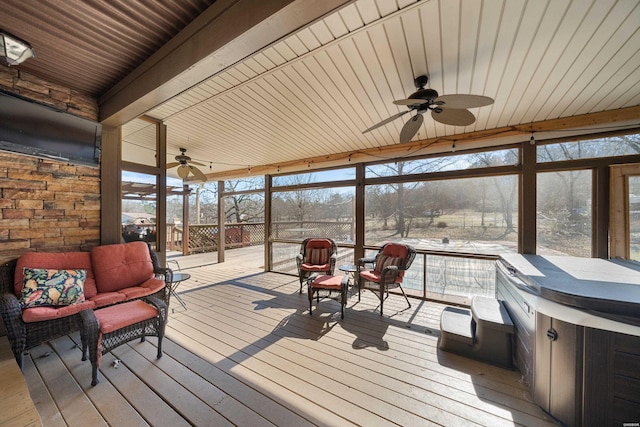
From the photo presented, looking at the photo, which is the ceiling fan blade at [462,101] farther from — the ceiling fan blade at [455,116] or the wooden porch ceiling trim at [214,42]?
the wooden porch ceiling trim at [214,42]

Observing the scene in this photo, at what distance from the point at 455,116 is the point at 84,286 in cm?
440

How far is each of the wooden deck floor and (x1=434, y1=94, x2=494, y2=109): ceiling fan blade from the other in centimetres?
240

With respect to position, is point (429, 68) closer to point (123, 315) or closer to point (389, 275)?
point (389, 275)

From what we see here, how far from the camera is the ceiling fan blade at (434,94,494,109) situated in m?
1.93

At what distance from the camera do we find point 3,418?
1.29 metres

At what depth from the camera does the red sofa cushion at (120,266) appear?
275cm

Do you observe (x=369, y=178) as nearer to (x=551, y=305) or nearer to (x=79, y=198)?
(x=551, y=305)

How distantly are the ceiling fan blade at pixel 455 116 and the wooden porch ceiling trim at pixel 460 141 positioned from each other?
1619 millimetres

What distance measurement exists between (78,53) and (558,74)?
453cm

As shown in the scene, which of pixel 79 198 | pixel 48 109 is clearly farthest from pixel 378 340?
pixel 48 109

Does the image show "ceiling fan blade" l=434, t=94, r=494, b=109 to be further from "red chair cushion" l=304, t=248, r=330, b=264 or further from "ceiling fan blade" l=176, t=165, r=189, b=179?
"ceiling fan blade" l=176, t=165, r=189, b=179

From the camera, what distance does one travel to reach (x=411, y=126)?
2.49 m

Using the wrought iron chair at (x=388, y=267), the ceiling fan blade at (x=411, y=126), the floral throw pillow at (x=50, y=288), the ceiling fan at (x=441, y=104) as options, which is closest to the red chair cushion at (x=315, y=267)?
the wrought iron chair at (x=388, y=267)

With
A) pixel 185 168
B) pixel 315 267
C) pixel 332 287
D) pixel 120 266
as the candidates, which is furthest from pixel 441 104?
pixel 185 168
